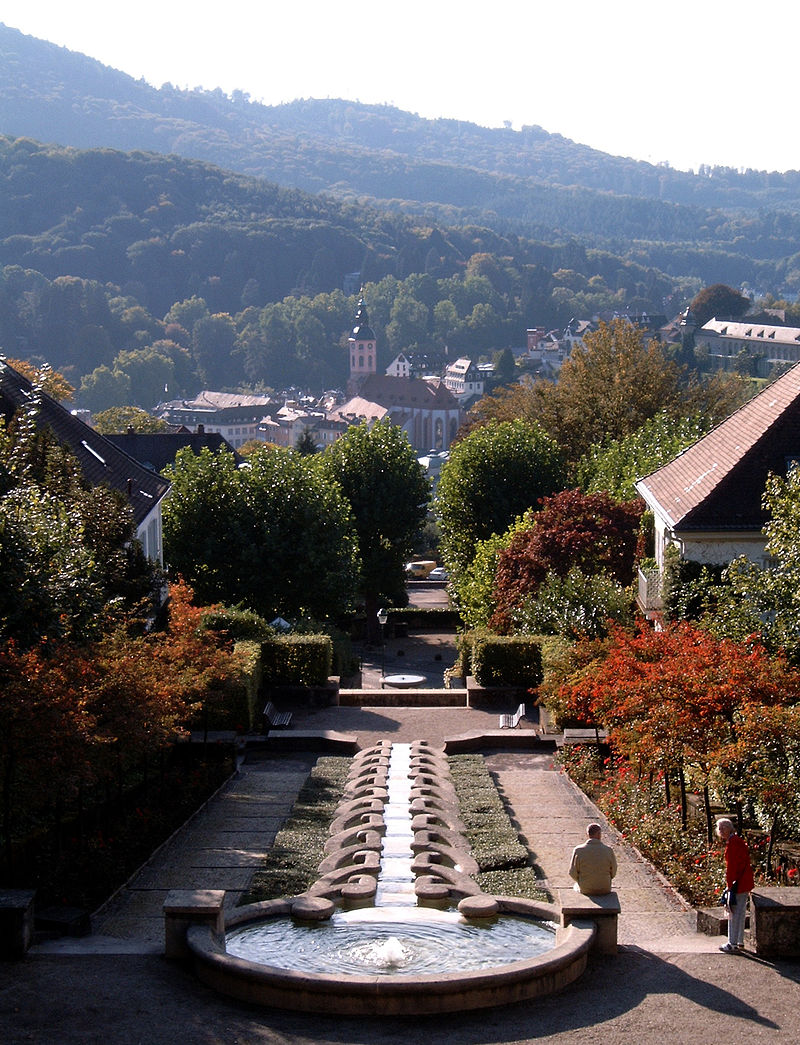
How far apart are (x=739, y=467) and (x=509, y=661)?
7346 mm

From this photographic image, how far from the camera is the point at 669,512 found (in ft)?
113

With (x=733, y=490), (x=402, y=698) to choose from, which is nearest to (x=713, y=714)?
(x=733, y=490)

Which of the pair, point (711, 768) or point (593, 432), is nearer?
point (711, 768)

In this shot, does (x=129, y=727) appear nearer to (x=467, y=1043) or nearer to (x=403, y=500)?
(x=467, y=1043)

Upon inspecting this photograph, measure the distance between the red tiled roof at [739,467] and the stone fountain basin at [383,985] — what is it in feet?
68.9

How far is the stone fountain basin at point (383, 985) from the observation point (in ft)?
40.0

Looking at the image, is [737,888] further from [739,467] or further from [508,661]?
[739,467]

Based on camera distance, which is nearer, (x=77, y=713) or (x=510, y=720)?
(x=77, y=713)

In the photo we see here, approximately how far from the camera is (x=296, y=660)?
33.7m

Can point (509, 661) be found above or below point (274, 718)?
above

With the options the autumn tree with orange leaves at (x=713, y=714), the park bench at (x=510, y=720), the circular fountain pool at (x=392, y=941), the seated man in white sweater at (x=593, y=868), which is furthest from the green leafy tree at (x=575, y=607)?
the seated man in white sweater at (x=593, y=868)

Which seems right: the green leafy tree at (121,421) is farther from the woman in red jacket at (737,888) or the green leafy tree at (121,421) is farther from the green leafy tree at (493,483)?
the woman in red jacket at (737,888)

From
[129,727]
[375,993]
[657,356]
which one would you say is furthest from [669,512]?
[657,356]

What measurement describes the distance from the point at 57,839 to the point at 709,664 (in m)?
8.93
